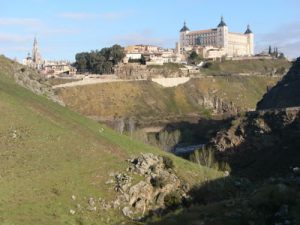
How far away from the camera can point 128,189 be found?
130 ft

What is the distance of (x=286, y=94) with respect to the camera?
110 metres

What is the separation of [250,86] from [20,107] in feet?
419

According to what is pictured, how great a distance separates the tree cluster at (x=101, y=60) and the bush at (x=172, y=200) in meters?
118

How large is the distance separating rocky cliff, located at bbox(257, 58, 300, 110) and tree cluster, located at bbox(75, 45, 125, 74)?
54.2 meters

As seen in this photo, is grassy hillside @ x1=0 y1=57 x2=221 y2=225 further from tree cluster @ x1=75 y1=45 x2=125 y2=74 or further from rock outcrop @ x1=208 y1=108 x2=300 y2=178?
tree cluster @ x1=75 y1=45 x2=125 y2=74

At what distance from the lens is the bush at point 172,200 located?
4072 cm

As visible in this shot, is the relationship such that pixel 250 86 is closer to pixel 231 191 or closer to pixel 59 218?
pixel 231 191

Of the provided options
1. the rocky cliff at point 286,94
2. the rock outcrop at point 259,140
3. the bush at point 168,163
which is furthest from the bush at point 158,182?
the rocky cliff at point 286,94

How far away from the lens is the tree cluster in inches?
6235

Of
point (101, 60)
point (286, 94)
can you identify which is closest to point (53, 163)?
point (286, 94)

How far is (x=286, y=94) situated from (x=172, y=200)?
74.1m

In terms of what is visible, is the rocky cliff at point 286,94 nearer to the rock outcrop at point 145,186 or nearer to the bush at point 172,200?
the rock outcrop at point 145,186

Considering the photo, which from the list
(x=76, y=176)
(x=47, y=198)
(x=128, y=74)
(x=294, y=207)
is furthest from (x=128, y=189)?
(x=128, y=74)

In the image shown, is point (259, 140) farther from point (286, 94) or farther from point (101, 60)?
point (101, 60)
